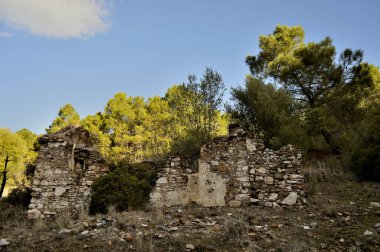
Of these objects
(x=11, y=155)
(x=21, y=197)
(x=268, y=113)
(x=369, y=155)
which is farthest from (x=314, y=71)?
(x=11, y=155)

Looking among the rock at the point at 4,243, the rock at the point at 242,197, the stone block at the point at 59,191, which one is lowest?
the rock at the point at 4,243

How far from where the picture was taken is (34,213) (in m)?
9.60

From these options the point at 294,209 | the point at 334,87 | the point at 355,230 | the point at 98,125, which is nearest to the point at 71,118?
the point at 98,125

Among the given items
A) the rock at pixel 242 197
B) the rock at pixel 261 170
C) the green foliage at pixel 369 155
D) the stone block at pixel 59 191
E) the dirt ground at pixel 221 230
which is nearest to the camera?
the dirt ground at pixel 221 230

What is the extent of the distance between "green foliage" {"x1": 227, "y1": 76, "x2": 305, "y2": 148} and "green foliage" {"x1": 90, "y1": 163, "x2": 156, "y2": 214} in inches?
280

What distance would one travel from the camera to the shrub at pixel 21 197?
36.1ft

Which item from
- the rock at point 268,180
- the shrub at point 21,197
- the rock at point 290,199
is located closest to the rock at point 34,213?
the shrub at point 21,197

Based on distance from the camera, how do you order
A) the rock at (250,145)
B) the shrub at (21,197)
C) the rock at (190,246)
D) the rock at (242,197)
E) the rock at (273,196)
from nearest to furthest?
the rock at (190,246), the rock at (273,196), the rock at (242,197), the rock at (250,145), the shrub at (21,197)

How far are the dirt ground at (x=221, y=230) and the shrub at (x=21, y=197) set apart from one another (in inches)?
58.3

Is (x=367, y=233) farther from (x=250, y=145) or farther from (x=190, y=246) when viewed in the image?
(x=250, y=145)

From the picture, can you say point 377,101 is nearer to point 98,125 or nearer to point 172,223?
point 172,223

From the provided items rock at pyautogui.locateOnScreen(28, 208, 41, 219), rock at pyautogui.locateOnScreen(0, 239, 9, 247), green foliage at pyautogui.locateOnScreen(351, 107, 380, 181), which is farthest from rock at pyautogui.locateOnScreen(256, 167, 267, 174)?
rock at pyautogui.locateOnScreen(28, 208, 41, 219)

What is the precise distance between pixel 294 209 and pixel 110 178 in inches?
229

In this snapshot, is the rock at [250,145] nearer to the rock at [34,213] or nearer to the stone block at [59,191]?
the stone block at [59,191]
